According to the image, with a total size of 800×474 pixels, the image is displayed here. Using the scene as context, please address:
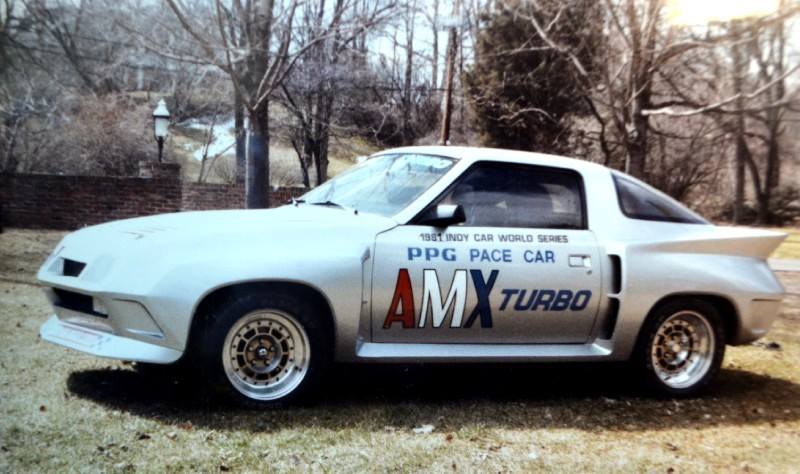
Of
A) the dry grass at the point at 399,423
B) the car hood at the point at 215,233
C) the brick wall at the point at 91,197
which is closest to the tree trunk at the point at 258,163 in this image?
the dry grass at the point at 399,423

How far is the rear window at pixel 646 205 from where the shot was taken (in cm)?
553

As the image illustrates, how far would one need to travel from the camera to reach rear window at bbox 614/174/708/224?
18.1ft

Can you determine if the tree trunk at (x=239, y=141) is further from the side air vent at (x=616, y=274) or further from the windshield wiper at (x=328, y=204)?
the side air vent at (x=616, y=274)

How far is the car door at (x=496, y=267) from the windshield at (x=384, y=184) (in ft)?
0.68

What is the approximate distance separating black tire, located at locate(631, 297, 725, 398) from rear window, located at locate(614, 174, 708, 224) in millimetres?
599

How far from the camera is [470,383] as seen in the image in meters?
5.69

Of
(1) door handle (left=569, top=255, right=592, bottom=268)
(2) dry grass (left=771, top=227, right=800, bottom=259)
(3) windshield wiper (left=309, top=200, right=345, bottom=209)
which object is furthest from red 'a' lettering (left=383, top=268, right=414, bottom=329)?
(2) dry grass (left=771, top=227, right=800, bottom=259)

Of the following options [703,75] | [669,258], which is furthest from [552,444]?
[703,75]

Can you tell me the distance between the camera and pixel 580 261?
16.9 ft

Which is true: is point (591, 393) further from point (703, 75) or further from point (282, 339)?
point (703, 75)

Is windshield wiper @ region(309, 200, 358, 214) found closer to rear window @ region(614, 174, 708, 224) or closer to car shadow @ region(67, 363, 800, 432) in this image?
car shadow @ region(67, 363, 800, 432)

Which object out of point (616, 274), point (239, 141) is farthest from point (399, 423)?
point (239, 141)

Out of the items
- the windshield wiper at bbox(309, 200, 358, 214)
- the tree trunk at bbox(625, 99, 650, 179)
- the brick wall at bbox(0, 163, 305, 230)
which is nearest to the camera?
the windshield wiper at bbox(309, 200, 358, 214)

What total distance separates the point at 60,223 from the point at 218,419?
16.9 m
